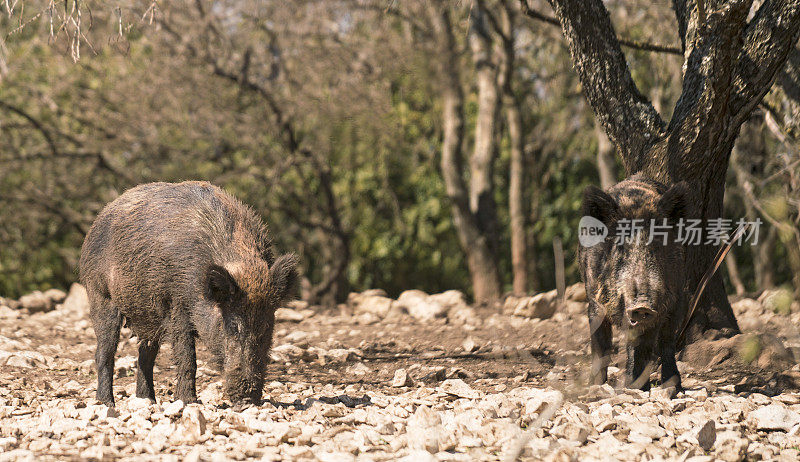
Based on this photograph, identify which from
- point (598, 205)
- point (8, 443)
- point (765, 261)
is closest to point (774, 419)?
point (598, 205)

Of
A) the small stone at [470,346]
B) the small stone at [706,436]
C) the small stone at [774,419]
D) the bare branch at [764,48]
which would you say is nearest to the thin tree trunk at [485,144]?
the small stone at [470,346]

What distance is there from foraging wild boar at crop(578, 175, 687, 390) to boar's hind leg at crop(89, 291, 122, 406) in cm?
324

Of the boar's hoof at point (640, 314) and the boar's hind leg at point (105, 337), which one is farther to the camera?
the boar's hind leg at point (105, 337)

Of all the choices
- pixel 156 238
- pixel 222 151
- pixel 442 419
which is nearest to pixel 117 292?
pixel 156 238

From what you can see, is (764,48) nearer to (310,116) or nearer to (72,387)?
(72,387)

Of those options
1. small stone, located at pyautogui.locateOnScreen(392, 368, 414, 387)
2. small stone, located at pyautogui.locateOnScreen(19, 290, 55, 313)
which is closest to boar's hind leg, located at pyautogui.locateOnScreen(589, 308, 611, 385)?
small stone, located at pyautogui.locateOnScreen(392, 368, 414, 387)

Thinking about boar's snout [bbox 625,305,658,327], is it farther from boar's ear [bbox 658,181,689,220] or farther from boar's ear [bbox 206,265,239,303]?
boar's ear [bbox 206,265,239,303]

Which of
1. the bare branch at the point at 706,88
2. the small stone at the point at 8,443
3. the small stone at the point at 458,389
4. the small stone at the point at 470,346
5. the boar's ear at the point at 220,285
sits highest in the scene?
the bare branch at the point at 706,88

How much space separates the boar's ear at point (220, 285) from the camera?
16.3 ft

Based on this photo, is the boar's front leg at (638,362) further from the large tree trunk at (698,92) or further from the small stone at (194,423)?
the small stone at (194,423)

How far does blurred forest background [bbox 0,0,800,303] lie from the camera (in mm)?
11867

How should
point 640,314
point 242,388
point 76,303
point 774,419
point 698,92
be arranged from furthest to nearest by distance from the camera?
1. point 76,303
2. point 698,92
3. point 640,314
4. point 242,388
5. point 774,419

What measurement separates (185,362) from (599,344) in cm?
275

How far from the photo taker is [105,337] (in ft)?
18.8
